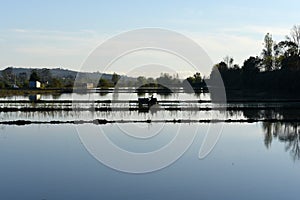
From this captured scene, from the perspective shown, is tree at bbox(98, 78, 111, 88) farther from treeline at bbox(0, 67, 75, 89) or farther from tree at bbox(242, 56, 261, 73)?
tree at bbox(242, 56, 261, 73)

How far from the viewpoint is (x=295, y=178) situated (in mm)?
8242

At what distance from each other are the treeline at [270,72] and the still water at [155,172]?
2322 cm

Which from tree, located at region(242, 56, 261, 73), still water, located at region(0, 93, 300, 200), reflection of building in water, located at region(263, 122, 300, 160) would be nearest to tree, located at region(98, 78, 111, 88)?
tree, located at region(242, 56, 261, 73)

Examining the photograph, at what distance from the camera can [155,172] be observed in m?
8.94

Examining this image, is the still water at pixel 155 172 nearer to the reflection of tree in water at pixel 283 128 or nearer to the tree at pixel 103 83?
the reflection of tree in water at pixel 283 128

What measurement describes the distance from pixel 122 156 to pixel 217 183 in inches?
131

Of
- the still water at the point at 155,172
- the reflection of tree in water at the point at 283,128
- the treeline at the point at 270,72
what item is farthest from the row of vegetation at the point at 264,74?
the still water at the point at 155,172

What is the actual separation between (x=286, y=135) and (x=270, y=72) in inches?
1162

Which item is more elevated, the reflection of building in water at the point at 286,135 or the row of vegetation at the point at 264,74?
the row of vegetation at the point at 264,74

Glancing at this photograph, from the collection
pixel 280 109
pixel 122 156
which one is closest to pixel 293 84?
pixel 280 109

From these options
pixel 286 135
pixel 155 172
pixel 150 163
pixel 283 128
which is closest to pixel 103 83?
pixel 283 128

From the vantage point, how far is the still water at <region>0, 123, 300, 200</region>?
7203 millimetres

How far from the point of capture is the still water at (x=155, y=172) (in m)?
7.20

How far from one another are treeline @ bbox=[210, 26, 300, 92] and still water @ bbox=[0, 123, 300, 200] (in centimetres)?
2322
